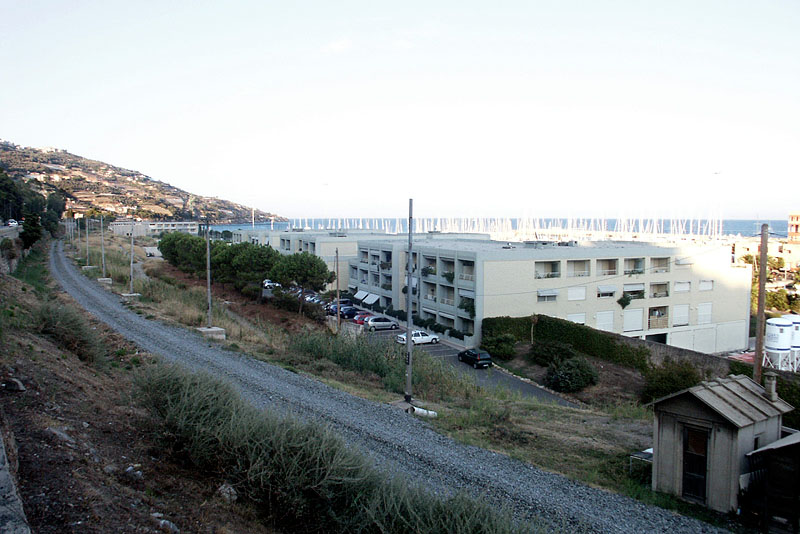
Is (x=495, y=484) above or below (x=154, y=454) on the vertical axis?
below

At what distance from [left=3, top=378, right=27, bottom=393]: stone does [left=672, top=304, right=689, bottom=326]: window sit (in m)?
38.2

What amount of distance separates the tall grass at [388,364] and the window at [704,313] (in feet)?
81.8

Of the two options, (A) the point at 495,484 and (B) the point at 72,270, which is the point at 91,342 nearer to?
(A) the point at 495,484

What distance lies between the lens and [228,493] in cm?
670

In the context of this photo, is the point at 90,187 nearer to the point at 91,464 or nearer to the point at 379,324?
the point at 379,324

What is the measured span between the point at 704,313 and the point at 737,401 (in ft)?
110

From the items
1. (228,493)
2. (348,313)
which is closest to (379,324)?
(348,313)

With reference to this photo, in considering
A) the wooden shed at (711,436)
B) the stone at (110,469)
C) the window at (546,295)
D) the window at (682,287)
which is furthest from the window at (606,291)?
the stone at (110,469)

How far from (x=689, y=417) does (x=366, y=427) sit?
19.4 feet

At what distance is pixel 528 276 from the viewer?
3419 cm

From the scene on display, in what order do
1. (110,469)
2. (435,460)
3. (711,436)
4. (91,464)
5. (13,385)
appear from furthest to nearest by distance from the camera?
(435,460) < (711,436) < (13,385) < (110,469) < (91,464)

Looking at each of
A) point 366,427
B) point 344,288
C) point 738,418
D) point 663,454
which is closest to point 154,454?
point 366,427

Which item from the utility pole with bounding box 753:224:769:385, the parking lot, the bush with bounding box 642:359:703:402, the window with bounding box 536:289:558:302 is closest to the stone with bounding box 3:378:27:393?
the utility pole with bounding box 753:224:769:385

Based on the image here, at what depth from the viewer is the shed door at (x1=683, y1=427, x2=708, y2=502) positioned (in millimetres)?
8844
